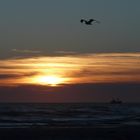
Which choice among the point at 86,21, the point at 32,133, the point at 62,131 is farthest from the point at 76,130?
the point at 86,21

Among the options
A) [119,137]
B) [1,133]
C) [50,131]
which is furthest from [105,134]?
[1,133]

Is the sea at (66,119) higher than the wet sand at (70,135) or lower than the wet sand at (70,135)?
higher

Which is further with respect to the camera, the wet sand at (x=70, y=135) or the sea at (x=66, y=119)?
the sea at (x=66, y=119)

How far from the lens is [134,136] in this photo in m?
31.0

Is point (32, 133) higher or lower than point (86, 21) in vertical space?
lower

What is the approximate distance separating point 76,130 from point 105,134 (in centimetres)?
230

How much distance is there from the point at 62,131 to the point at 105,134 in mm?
2726

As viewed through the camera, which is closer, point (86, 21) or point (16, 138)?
point (16, 138)

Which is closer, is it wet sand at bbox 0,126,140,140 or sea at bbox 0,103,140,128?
wet sand at bbox 0,126,140,140

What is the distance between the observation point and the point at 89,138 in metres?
30.3

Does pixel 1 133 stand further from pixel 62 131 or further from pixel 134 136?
pixel 134 136

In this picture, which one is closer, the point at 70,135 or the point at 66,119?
the point at 70,135

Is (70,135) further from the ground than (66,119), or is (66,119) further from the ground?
(66,119)

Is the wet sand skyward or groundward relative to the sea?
groundward
